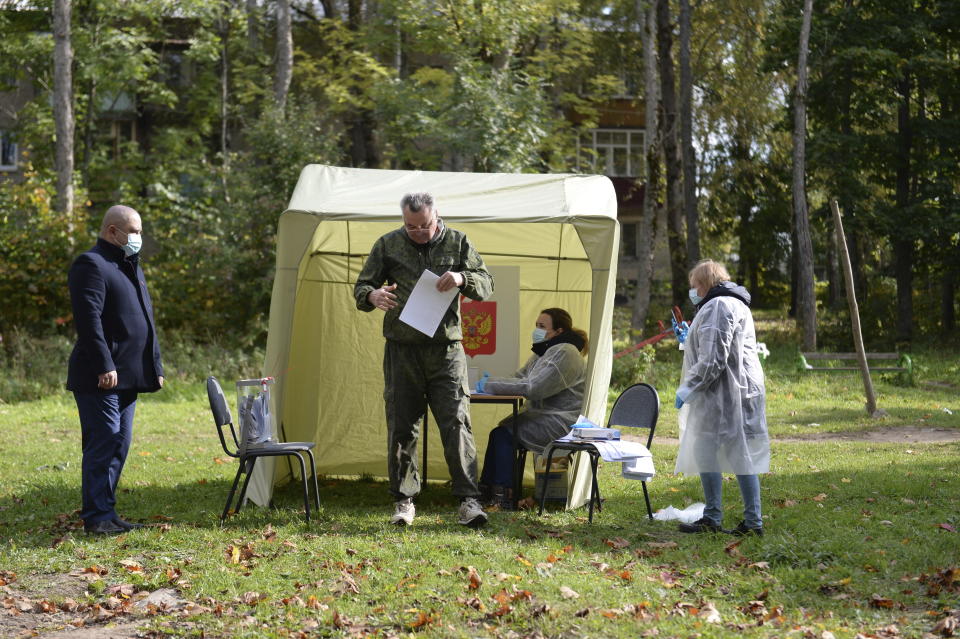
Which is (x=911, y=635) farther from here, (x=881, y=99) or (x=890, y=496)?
(x=881, y=99)

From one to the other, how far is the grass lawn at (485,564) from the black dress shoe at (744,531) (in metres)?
0.13

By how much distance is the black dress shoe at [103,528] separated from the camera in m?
6.77

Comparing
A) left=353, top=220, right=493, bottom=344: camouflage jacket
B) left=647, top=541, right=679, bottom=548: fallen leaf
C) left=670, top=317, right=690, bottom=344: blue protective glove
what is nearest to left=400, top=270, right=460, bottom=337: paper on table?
left=353, top=220, right=493, bottom=344: camouflage jacket

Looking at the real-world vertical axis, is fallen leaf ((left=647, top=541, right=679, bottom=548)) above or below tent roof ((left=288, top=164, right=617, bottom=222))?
below

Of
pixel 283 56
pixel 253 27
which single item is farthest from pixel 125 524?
pixel 253 27

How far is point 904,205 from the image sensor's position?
1011 inches

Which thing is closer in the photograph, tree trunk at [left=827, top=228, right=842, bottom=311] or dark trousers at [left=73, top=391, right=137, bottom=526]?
dark trousers at [left=73, top=391, right=137, bottom=526]

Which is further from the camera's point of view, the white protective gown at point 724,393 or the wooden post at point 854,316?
the wooden post at point 854,316

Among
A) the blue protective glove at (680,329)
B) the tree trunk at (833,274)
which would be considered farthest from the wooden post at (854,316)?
the tree trunk at (833,274)

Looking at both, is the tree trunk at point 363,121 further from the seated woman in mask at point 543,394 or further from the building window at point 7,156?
the seated woman in mask at point 543,394

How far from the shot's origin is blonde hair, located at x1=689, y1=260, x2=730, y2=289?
261 inches

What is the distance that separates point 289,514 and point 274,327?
130cm

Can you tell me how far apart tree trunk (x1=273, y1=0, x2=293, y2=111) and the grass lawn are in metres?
16.1

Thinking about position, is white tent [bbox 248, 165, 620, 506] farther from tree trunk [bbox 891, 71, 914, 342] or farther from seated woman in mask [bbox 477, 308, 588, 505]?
tree trunk [bbox 891, 71, 914, 342]
